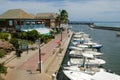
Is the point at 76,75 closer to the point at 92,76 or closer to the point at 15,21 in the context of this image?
the point at 92,76

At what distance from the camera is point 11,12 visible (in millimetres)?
82625

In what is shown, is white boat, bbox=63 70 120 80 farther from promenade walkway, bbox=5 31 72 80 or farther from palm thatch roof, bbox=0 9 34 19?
palm thatch roof, bbox=0 9 34 19

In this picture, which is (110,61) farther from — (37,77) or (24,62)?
(37,77)

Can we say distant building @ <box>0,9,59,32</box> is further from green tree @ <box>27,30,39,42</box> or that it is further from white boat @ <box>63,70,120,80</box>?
white boat @ <box>63,70,120,80</box>

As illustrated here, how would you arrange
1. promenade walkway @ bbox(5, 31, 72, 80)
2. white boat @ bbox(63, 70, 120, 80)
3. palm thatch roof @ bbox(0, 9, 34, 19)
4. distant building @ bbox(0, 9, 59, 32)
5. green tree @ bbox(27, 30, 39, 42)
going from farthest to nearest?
palm thatch roof @ bbox(0, 9, 34, 19) → distant building @ bbox(0, 9, 59, 32) → green tree @ bbox(27, 30, 39, 42) → promenade walkway @ bbox(5, 31, 72, 80) → white boat @ bbox(63, 70, 120, 80)

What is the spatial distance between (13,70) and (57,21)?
9744 centimetres

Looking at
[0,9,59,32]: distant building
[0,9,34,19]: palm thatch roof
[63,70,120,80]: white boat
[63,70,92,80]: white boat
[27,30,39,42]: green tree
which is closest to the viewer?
[63,70,120,80]: white boat

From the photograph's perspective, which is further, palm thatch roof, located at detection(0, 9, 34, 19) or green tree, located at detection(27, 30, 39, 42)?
palm thatch roof, located at detection(0, 9, 34, 19)

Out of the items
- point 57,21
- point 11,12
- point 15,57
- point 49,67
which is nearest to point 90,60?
point 49,67

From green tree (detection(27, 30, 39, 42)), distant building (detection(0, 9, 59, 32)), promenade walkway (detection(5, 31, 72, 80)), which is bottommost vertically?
promenade walkway (detection(5, 31, 72, 80))

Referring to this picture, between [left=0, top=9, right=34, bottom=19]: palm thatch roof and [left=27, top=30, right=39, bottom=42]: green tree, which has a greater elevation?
[left=0, top=9, right=34, bottom=19]: palm thatch roof

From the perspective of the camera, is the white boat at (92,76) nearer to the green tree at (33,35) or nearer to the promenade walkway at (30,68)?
the promenade walkway at (30,68)

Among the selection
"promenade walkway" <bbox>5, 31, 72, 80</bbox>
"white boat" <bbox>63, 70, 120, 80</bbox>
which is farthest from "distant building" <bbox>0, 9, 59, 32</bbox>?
"white boat" <bbox>63, 70, 120, 80</bbox>

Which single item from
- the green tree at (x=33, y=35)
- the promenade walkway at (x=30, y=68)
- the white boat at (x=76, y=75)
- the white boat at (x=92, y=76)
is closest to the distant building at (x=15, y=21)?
the green tree at (x=33, y=35)
